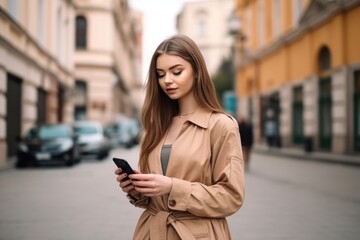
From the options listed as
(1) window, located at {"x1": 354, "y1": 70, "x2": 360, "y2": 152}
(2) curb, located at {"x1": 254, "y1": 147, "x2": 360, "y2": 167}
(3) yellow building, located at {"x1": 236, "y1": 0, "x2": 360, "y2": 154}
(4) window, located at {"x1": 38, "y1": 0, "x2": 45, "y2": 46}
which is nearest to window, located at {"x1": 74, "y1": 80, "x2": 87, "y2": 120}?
(3) yellow building, located at {"x1": 236, "y1": 0, "x2": 360, "y2": 154}

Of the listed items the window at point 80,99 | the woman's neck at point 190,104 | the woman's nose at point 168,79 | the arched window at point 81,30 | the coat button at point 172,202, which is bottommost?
the coat button at point 172,202

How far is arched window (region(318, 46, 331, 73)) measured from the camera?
22.6 m

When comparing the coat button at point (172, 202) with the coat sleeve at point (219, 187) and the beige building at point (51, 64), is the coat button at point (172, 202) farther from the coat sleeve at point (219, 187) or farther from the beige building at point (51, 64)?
the beige building at point (51, 64)

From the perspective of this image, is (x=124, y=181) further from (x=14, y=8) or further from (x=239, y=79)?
(x=239, y=79)

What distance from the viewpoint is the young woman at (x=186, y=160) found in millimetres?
1991

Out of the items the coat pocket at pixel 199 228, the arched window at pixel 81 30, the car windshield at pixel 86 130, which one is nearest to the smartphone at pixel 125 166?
the coat pocket at pixel 199 228

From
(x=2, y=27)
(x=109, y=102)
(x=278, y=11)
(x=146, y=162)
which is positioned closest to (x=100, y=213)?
(x=146, y=162)

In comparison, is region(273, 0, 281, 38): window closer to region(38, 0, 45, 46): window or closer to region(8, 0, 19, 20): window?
region(38, 0, 45, 46): window

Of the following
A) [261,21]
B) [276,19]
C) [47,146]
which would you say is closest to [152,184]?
[47,146]

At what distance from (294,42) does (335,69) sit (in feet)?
22.2

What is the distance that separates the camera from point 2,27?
1548 centimetres

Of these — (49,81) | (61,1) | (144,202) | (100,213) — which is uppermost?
(61,1)

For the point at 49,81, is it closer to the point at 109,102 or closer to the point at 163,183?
the point at 109,102

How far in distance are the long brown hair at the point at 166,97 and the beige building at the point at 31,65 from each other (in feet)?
46.3
